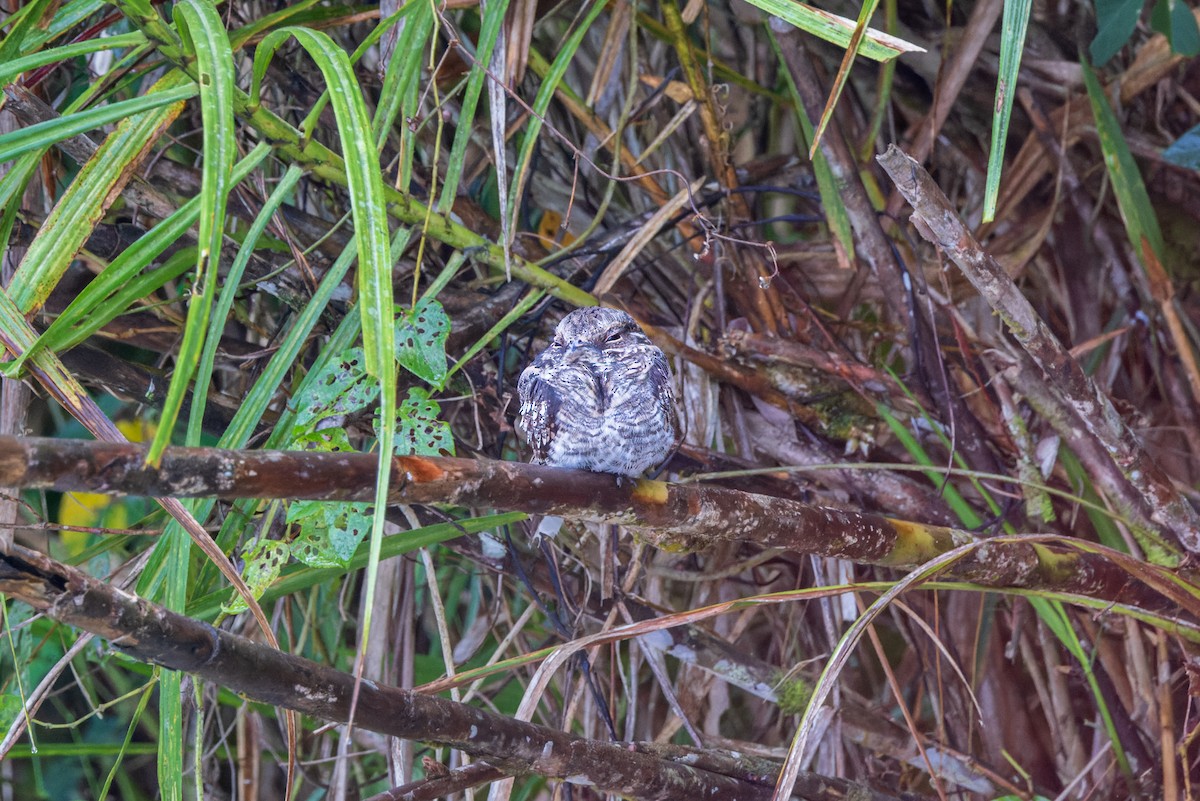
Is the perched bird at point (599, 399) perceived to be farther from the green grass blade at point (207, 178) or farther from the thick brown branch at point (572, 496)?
the green grass blade at point (207, 178)

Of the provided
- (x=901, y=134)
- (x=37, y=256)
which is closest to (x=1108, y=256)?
(x=901, y=134)

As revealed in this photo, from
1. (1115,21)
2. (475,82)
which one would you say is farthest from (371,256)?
(1115,21)

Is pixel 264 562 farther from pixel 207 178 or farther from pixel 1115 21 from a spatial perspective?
pixel 1115 21

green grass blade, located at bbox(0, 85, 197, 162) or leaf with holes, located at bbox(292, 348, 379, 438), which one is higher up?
green grass blade, located at bbox(0, 85, 197, 162)

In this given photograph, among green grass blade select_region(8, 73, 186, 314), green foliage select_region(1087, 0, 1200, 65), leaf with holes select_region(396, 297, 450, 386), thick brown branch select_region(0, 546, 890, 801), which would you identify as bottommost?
thick brown branch select_region(0, 546, 890, 801)

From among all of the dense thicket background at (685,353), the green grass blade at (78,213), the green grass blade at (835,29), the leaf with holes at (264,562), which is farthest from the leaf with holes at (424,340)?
the green grass blade at (835,29)

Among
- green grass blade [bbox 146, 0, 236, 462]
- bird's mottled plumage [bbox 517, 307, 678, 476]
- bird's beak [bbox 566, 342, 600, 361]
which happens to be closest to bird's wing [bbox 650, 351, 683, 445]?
bird's mottled plumage [bbox 517, 307, 678, 476]

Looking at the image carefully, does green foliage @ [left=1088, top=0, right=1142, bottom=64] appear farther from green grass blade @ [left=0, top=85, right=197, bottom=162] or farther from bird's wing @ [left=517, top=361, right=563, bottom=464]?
green grass blade @ [left=0, top=85, right=197, bottom=162]
